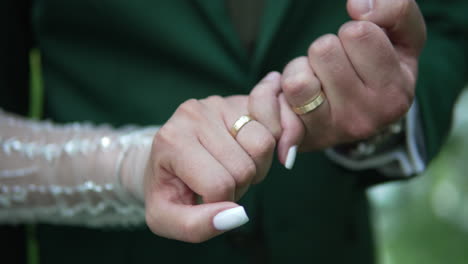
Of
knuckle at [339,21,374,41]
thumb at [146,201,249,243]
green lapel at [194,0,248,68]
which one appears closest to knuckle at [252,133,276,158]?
thumb at [146,201,249,243]

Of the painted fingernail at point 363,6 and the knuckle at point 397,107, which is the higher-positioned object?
the painted fingernail at point 363,6

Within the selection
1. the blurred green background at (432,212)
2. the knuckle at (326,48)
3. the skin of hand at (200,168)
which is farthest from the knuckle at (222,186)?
the blurred green background at (432,212)

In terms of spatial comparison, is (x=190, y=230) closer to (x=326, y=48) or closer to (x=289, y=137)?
(x=289, y=137)

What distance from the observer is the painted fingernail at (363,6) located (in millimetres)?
662

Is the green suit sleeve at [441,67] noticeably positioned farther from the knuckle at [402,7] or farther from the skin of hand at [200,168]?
the skin of hand at [200,168]

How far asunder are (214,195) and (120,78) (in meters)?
0.55

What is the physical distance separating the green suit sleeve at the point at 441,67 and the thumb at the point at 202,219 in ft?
1.79

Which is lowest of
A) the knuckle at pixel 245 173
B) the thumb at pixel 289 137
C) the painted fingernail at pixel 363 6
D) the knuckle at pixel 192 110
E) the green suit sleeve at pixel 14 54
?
the thumb at pixel 289 137

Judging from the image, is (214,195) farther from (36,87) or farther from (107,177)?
(36,87)

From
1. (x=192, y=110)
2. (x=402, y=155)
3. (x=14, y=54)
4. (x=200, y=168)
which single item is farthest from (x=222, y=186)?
(x=14, y=54)

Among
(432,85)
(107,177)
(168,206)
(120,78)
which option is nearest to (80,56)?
(120,78)

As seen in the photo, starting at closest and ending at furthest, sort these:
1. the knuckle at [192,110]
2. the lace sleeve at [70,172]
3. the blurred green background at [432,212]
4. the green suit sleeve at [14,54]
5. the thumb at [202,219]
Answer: the thumb at [202,219] < the knuckle at [192,110] < the lace sleeve at [70,172] < the green suit sleeve at [14,54] < the blurred green background at [432,212]

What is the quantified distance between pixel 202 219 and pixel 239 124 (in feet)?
0.59

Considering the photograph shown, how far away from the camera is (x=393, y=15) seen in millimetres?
654
